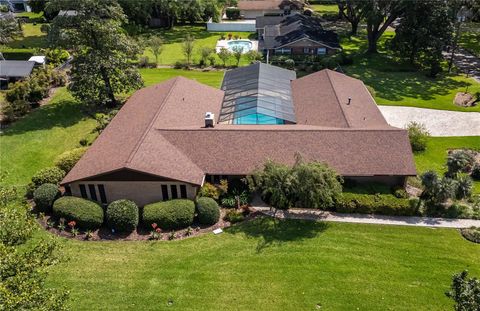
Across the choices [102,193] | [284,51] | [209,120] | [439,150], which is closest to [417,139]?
[439,150]

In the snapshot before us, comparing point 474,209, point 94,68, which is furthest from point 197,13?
point 474,209

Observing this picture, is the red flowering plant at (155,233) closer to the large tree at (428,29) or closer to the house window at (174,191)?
the house window at (174,191)

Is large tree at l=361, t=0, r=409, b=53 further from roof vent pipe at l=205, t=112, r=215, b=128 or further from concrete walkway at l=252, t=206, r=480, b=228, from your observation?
concrete walkway at l=252, t=206, r=480, b=228

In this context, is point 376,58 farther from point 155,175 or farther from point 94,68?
point 155,175

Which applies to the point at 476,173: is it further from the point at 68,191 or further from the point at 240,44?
the point at 240,44

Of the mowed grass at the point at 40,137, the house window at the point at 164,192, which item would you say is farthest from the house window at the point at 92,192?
the mowed grass at the point at 40,137

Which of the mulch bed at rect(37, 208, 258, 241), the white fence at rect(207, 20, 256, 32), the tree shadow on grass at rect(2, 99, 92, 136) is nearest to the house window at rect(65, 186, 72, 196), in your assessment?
the mulch bed at rect(37, 208, 258, 241)
